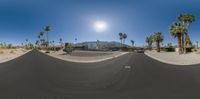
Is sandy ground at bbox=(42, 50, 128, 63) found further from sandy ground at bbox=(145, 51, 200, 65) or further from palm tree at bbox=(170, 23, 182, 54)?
palm tree at bbox=(170, 23, 182, 54)

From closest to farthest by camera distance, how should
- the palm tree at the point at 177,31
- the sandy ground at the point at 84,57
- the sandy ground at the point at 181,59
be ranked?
the sandy ground at the point at 181,59, the sandy ground at the point at 84,57, the palm tree at the point at 177,31

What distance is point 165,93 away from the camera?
29.7ft

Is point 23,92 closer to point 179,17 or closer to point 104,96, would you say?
point 104,96

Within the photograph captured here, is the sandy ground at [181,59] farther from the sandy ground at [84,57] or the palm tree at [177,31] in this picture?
the palm tree at [177,31]

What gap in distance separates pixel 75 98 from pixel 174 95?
3.28 meters

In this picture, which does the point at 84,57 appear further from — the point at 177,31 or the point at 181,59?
the point at 177,31

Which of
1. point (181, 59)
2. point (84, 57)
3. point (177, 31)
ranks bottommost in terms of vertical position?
point (181, 59)

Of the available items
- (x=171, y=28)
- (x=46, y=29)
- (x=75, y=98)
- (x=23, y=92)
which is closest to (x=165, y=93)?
(x=75, y=98)

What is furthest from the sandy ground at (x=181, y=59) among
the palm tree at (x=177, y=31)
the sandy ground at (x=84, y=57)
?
the palm tree at (x=177, y=31)

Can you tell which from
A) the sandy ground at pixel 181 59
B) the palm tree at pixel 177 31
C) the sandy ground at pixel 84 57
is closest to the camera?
the sandy ground at pixel 181 59

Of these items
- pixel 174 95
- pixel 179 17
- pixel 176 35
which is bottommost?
pixel 174 95

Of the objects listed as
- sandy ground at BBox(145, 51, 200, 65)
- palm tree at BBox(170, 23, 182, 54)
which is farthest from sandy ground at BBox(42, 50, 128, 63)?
palm tree at BBox(170, 23, 182, 54)

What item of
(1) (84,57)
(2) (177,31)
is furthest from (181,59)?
(2) (177,31)

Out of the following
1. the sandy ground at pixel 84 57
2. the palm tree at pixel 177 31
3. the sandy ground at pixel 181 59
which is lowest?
the sandy ground at pixel 181 59
